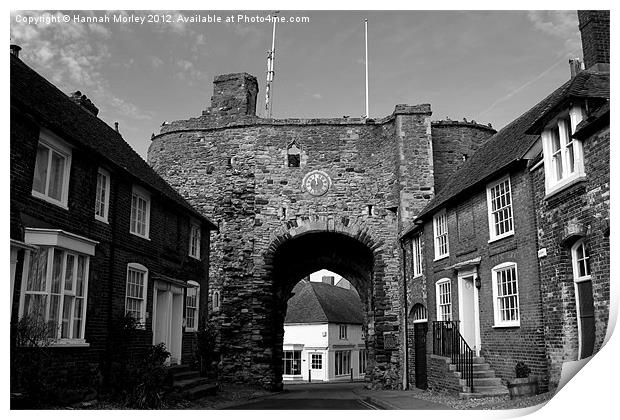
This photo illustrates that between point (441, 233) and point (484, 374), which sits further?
point (441, 233)

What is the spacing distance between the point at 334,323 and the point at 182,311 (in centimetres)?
2501

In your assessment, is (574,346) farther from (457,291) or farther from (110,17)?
(110,17)

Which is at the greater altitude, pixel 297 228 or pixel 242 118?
pixel 242 118

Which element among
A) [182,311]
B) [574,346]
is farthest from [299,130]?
[574,346]

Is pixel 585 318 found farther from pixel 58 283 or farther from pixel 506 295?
pixel 58 283

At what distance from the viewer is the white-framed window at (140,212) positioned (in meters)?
14.3

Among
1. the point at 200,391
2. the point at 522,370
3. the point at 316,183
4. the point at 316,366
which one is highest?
the point at 316,183

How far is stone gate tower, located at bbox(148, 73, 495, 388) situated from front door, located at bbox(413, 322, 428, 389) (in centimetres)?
166

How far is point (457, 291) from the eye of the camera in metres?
15.9

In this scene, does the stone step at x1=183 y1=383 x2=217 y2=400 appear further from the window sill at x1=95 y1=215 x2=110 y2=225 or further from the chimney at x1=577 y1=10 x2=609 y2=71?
the chimney at x1=577 y1=10 x2=609 y2=71

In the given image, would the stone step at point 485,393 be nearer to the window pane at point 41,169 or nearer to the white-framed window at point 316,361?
the window pane at point 41,169

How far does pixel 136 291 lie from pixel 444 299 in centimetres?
849

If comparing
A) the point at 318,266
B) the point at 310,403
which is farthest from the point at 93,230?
the point at 318,266

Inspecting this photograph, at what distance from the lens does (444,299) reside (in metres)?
17.2
